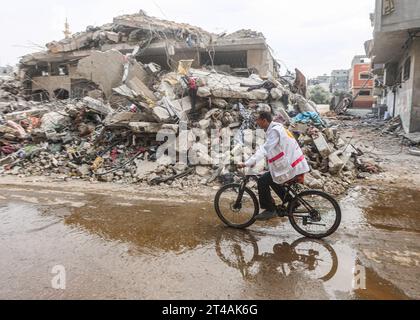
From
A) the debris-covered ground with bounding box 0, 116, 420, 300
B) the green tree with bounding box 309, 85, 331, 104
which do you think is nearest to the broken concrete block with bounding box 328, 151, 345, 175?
the debris-covered ground with bounding box 0, 116, 420, 300

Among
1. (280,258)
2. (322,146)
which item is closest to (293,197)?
(280,258)

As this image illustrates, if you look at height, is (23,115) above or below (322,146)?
above

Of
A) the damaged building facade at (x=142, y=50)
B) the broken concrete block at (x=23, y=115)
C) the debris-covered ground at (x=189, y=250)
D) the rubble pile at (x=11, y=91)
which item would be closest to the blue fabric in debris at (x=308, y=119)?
the debris-covered ground at (x=189, y=250)

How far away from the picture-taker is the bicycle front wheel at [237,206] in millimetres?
4754

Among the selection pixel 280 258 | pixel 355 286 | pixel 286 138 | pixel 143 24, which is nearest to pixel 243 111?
pixel 286 138

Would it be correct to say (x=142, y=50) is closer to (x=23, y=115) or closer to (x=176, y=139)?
(x=23, y=115)

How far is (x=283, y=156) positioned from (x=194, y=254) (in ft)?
5.81

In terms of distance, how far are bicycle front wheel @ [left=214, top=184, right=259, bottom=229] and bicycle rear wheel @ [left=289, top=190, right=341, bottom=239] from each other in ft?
1.89

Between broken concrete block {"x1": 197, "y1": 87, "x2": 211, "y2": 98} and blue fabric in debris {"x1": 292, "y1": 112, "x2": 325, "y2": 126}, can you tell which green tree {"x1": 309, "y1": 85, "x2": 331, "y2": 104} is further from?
broken concrete block {"x1": 197, "y1": 87, "x2": 211, "y2": 98}

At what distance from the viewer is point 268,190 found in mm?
4602

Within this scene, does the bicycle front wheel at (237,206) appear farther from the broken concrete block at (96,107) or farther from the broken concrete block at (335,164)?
the broken concrete block at (96,107)

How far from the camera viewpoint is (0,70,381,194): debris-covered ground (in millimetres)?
7703
